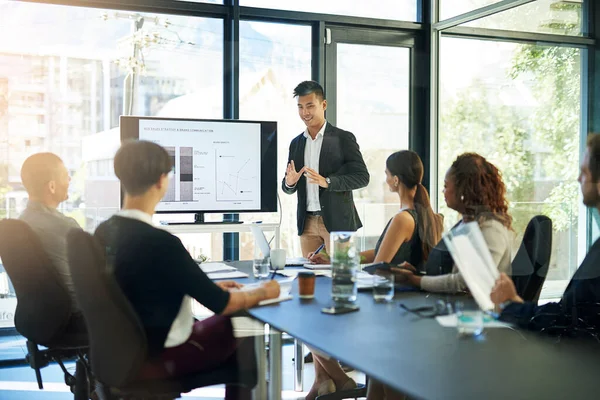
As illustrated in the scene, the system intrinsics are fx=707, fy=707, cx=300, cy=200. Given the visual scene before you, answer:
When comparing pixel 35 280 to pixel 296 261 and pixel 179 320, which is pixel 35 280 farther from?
pixel 296 261

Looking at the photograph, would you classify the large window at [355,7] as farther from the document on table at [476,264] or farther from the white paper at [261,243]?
the document on table at [476,264]

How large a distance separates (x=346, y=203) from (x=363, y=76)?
141cm

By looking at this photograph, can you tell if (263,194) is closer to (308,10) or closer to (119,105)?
(119,105)

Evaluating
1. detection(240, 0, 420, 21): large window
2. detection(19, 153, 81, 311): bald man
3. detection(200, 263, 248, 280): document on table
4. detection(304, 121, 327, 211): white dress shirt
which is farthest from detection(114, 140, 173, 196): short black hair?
detection(240, 0, 420, 21): large window

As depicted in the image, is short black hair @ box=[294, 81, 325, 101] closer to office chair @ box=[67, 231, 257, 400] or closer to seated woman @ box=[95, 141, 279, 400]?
seated woman @ box=[95, 141, 279, 400]

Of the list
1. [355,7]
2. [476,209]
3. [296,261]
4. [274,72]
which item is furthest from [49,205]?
[355,7]

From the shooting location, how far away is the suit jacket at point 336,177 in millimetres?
4074

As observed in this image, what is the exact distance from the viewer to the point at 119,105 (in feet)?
14.3

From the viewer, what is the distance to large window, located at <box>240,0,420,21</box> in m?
4.87

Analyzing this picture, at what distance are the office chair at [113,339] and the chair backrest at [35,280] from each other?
1.67 feet

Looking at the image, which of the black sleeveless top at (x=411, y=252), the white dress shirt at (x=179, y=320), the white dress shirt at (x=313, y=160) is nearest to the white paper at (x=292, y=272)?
the black sleeveless top at (x=411, y=252)

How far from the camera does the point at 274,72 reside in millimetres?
4867

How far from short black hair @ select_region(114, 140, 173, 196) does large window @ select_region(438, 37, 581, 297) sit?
163cm

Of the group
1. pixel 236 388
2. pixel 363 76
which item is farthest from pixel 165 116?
pixel 236 388
